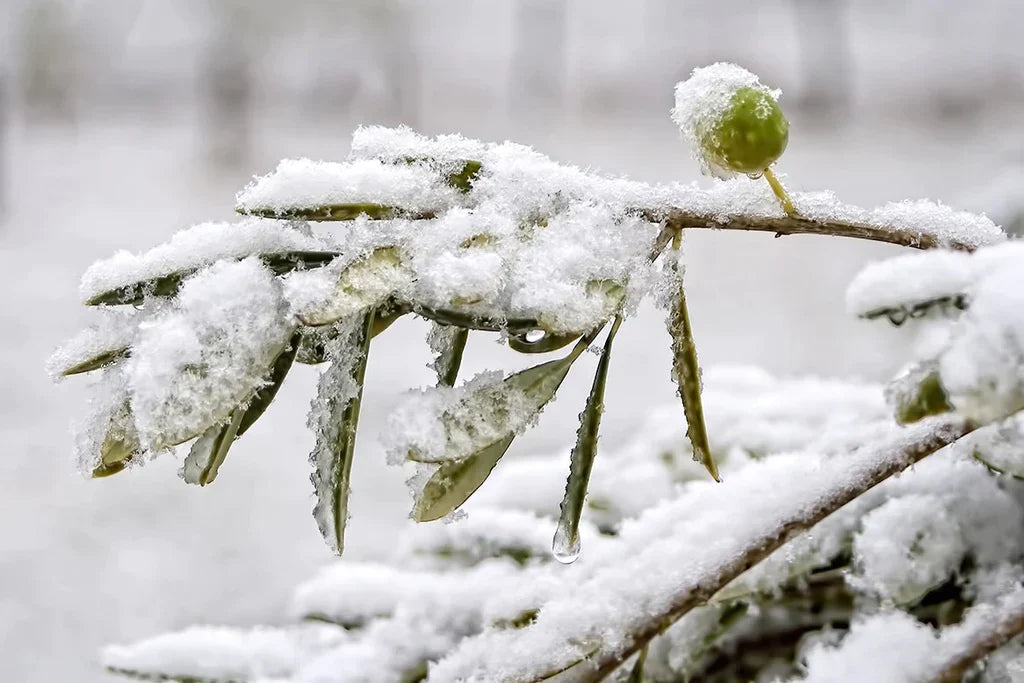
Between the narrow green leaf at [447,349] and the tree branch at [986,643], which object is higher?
the narrow green leaf at [447,349]

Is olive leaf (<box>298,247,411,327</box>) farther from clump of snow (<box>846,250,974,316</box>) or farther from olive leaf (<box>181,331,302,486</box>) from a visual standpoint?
clump of snow (<box>846,250,974,316</box>)

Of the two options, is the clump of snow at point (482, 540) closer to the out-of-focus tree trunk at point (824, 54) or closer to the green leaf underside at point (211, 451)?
the green leaf underside at point (211, 451)

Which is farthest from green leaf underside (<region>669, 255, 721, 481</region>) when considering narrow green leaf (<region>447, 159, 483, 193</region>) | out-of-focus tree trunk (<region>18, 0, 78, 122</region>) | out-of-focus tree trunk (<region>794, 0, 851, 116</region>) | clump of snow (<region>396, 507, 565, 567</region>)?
out-of-focus tree trunk (<region>794, 0, 851, 116</region>)

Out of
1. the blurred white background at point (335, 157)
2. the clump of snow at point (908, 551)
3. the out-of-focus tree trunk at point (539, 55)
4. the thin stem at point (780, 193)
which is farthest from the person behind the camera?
the out-of-focus tree trunk at point (539, 55)

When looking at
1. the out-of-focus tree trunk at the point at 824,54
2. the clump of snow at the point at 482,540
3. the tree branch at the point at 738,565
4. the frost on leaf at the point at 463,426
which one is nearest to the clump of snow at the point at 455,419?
the frost on leaf at the point at 463,426

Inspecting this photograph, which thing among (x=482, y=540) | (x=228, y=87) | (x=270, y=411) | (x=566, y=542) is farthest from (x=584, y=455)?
(x=228, y=87)

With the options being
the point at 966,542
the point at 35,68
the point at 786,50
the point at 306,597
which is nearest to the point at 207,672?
the point at 306,597
